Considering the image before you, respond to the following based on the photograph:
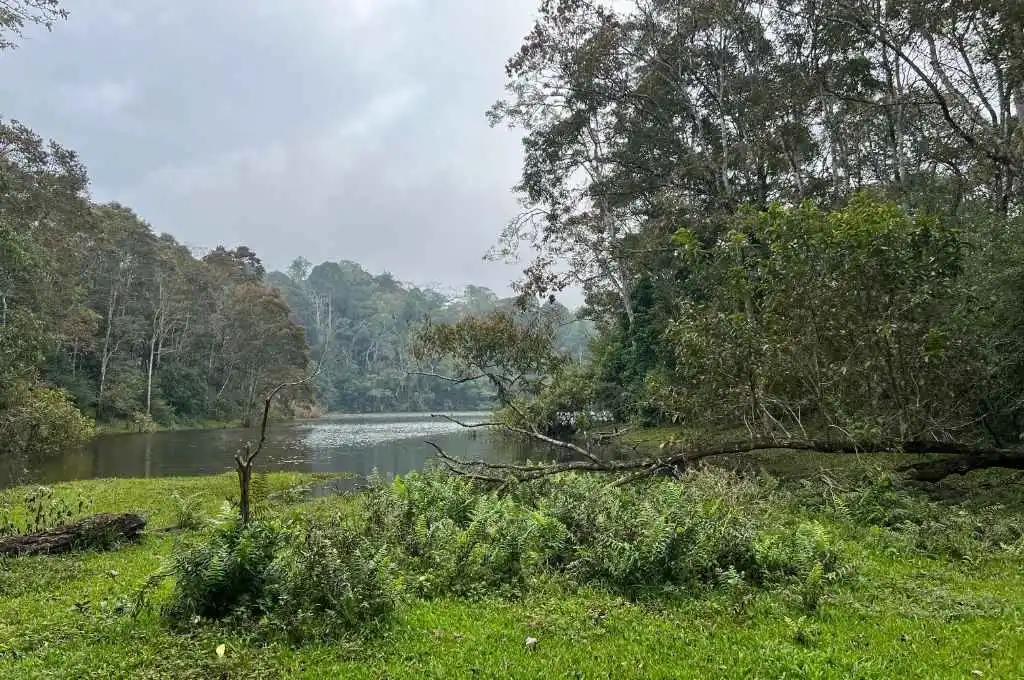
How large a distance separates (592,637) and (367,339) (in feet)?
340

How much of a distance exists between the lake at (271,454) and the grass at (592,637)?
553 inches

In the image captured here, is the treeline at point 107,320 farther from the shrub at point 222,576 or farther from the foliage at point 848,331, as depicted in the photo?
the foliage at point 848,331

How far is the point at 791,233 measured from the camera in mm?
12930

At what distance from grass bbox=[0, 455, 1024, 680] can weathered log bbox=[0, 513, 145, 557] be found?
1.71 meters

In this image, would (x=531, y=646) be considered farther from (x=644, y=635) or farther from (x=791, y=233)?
(x=791, y=233)

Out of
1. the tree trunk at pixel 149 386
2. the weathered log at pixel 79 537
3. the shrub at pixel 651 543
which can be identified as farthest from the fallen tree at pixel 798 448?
the tree trunk at pixel 149 386

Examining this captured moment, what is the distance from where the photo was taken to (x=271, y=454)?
1204 inches

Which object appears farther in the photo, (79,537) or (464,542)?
Answer: (79,537)

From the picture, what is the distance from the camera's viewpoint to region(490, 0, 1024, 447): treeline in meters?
12.1

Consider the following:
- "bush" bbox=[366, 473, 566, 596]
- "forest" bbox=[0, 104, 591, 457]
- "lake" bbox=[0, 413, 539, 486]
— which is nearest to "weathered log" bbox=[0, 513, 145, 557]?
"bush" bbox=[366, 473, 566, 596]

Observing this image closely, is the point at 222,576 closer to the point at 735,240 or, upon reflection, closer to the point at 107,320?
the point at 735,240

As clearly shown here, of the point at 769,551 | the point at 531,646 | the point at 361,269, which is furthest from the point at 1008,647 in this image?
the point at 361,269

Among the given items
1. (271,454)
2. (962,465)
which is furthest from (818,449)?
(271,454)

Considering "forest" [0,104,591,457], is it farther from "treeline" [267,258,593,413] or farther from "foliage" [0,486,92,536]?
"foliage" [0,486,92,536]
